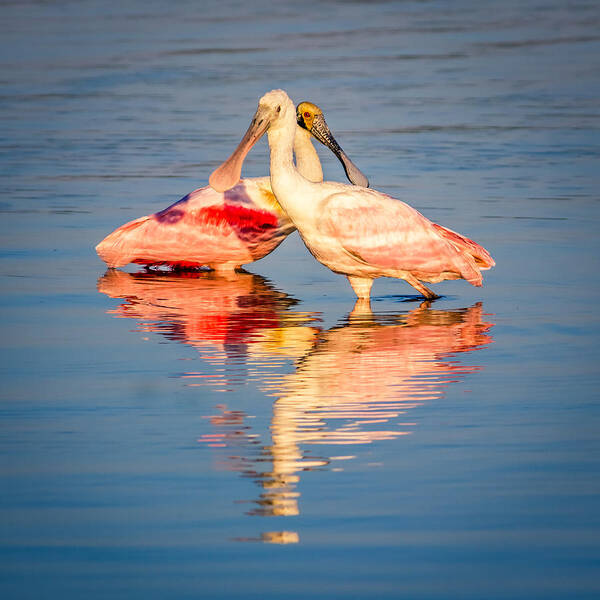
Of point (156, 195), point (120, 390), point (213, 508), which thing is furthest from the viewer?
point (156, 195)

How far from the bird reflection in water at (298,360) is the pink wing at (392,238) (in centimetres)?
36

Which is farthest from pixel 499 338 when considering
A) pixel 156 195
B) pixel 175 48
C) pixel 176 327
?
pixel 175 48

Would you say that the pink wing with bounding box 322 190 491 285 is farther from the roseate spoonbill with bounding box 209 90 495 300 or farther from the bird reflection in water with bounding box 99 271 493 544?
the bird reflection in water with bounding box 99 271 493 544

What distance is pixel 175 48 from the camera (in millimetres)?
27828

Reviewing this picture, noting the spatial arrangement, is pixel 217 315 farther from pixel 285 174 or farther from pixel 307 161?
pixel 307 161

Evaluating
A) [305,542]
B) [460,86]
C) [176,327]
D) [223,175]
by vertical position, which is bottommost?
[305,542]

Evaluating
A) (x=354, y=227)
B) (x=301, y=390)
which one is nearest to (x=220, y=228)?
(x=354, y=227)

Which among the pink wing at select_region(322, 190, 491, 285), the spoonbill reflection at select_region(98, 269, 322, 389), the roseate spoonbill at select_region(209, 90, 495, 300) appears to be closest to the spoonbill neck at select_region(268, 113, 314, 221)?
the roseate spoonbill at select_region(209, 90, 495, 300)

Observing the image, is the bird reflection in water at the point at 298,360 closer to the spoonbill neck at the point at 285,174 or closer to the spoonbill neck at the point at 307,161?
the spoonbill neck at the point at 285,174

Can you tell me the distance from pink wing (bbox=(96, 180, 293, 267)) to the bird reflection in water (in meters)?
0.20

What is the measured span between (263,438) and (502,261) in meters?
4.88

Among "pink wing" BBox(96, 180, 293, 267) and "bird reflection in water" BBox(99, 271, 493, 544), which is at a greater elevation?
"pink wing" BBox(96, 180, 293, 267)

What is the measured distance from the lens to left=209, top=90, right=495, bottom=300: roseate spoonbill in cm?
920

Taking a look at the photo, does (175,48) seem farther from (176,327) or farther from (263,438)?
(263,438)
